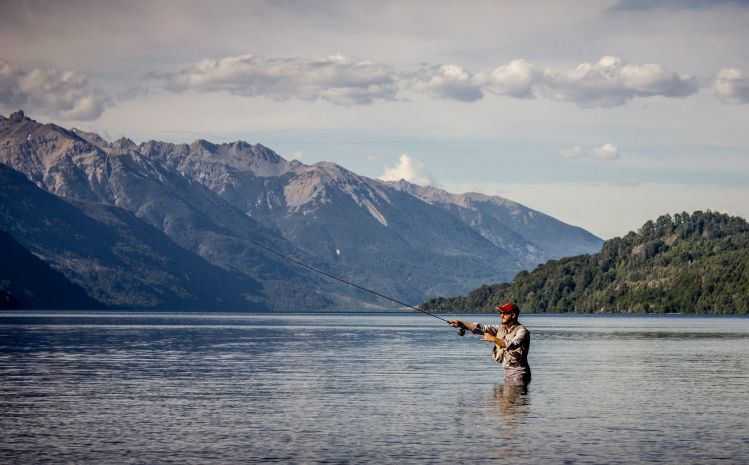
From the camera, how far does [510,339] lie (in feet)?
182

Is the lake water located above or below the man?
below

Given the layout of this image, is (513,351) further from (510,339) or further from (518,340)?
(518,340)

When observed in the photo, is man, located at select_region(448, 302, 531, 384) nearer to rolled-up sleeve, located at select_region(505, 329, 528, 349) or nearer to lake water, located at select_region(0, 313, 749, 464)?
rolled-up sleeve, located at select_region(505, 329, 528, 349)

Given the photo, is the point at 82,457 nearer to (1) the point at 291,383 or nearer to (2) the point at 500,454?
(2) the point at 500,454

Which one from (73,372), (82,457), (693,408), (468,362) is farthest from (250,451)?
(468,362)

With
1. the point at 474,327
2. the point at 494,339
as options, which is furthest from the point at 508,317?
the point at 474,327

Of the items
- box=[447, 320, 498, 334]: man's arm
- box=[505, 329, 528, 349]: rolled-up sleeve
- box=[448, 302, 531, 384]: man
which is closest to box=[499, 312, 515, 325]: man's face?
→ box=[448, 302, 531, 384]: man

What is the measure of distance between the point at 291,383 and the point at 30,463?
1200 inches

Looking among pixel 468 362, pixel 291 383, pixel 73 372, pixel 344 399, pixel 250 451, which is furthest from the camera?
pixel 468 362

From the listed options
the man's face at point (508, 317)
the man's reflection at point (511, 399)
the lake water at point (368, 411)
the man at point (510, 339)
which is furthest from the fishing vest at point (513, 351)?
the lake water at point (368, 411)

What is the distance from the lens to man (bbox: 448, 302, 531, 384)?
55.0 meters

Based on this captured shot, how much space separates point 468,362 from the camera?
86.6 metres

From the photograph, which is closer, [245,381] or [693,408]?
[693,408]

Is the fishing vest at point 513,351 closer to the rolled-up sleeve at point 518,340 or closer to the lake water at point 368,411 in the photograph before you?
the rolled-up sleeve at point 518,340
